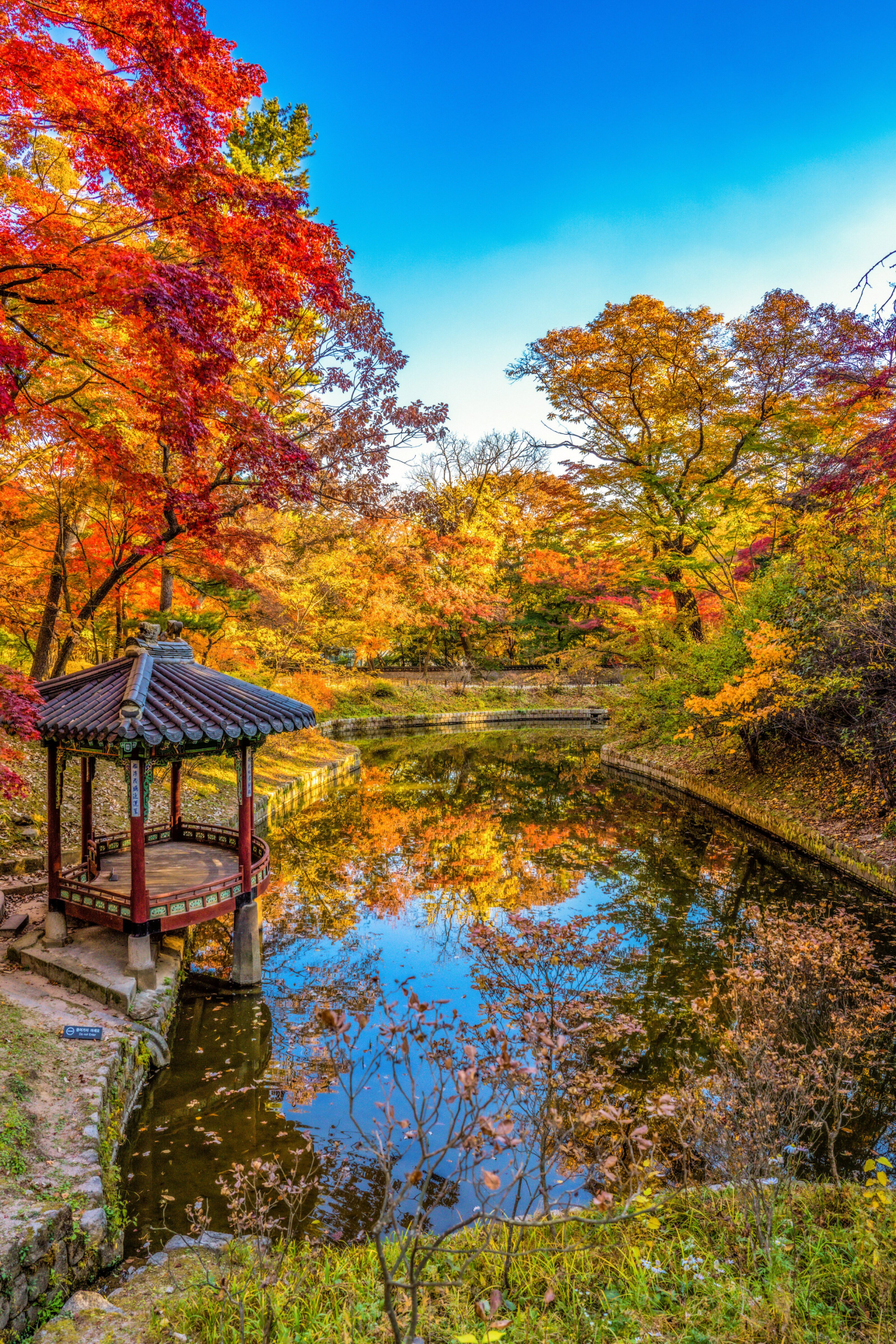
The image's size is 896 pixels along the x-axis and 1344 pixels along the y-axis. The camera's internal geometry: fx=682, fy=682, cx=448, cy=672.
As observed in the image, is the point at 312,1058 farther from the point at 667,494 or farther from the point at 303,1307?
the point at 667,494

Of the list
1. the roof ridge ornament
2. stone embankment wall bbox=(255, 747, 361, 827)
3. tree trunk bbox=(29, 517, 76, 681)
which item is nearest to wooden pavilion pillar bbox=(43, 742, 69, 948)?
the roof ridge ornament

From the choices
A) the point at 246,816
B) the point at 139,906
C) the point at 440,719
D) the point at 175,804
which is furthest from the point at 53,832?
the point at 440,719

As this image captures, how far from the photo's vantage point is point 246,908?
7344 mm

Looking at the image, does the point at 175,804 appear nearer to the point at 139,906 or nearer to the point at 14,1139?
the point at 139,906

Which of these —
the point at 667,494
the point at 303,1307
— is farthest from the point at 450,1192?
the point at 667,494

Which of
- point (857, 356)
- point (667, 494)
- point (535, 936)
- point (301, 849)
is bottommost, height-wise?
point (301, 849)

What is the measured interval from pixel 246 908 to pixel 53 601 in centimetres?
670

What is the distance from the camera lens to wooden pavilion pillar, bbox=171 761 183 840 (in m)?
9.09

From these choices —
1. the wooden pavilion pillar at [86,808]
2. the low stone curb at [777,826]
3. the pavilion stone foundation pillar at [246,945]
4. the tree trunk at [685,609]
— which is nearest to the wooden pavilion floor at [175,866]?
the wooden pavilion pillar at [86,808]

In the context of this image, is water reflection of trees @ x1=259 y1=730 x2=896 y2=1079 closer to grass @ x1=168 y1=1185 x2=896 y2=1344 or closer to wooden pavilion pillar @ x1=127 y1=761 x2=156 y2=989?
Answer: wooden pavilion pillar @ x1=127 y1=761 x2=156 y2=989

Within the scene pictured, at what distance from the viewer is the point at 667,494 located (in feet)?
57.1

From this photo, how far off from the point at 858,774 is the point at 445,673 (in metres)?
27.9

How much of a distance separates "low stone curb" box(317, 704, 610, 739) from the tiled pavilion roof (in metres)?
17.5

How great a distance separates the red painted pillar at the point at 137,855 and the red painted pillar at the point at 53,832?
1.03 m
